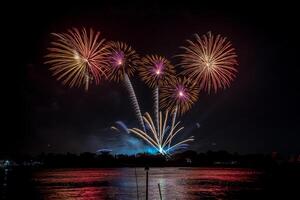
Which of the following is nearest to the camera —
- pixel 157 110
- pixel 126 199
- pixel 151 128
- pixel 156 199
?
pixel 156 199

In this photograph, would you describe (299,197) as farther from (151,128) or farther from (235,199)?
(151,128)

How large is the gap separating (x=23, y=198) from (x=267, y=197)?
26.0 meters

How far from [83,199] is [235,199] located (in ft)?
49.6

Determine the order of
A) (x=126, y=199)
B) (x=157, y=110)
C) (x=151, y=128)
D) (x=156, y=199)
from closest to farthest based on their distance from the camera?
1. (x=156, y=199)
2. (x=126, y=199)
3. (x=157, y=110)
4. (x=151, y=128)

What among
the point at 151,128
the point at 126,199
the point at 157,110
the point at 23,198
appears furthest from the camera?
the point at 151,128

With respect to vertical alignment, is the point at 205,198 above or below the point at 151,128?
below

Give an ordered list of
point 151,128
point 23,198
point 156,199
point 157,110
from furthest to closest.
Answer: point 151,128, point 157,110, point 23,198, point 156,199

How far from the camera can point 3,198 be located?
44250 millimetres

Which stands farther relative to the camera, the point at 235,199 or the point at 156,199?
the point at 235,199

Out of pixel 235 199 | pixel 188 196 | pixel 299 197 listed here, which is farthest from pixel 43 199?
pixel 299 197

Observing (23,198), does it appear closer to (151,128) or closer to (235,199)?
(151,128)

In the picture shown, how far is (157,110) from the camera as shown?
47.9 metres

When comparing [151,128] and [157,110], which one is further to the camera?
[151,128]

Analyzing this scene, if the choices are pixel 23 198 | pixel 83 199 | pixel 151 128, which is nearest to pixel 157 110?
pixel 151 128
